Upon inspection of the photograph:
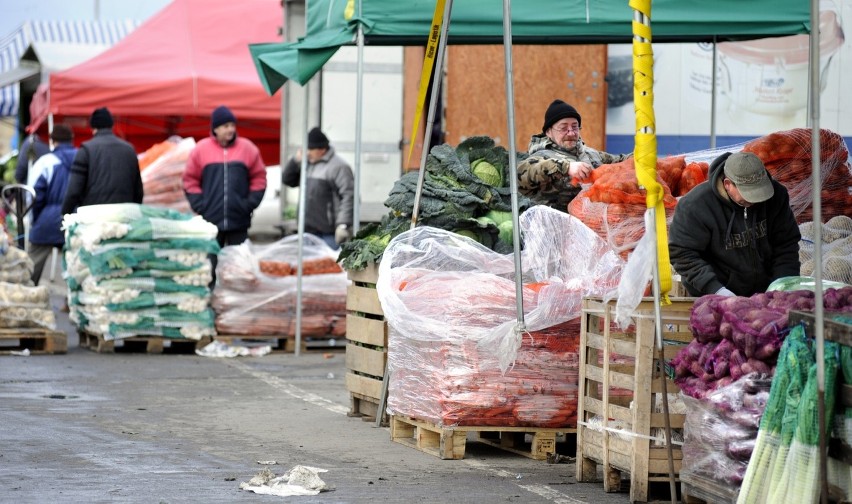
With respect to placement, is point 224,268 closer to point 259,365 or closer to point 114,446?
point 259,365

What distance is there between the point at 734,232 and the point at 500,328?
4.39 feet

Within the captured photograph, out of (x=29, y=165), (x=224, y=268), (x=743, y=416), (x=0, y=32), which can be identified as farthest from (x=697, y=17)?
(x=0, y=32)

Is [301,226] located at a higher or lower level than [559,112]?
lower

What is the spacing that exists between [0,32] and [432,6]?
29996 mm

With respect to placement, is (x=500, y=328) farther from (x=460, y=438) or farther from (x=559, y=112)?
(x=559, y=112)

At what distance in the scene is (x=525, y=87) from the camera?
47.5 ft

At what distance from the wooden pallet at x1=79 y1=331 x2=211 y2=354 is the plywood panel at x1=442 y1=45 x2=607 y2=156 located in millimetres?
3642

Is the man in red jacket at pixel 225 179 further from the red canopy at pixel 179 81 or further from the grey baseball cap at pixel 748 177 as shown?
the grey baseball cap at pixel 748 177

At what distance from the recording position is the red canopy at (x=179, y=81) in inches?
772

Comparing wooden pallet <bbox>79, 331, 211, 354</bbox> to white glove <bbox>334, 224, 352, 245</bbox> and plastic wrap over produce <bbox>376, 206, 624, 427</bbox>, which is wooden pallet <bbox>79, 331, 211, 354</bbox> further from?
plastic wrap over produce <bbox>376, 206, 624, 427</bbox>

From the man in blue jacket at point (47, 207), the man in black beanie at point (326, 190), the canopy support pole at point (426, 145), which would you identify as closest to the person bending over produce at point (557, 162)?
the canopy support pole at point (426, 145)

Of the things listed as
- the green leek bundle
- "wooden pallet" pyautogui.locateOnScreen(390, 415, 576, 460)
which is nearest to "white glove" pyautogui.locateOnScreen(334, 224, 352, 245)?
"wooden pallet" pyautogui.locateOnScreen(390, 415, 576, 460)

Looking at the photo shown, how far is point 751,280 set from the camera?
24.3 feet

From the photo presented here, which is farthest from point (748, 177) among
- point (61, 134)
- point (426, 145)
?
point (61, 134)
